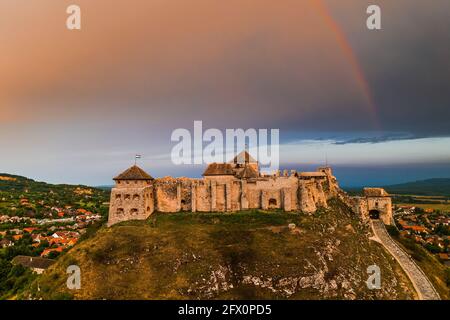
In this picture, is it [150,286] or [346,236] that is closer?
[150,286]

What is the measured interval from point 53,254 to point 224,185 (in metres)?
43.2

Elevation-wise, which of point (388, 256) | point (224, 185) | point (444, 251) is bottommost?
point (444, 251)

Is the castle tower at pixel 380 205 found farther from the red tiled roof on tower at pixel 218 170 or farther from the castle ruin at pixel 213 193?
the red tiled roof on tower at pixel 218 170

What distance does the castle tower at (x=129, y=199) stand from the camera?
42938mm

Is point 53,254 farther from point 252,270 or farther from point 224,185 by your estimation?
point 252,270

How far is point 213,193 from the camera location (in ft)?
150

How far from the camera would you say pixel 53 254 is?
6531cm

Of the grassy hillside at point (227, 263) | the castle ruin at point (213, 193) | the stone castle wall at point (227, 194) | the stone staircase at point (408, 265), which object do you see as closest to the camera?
the grassy hillside at point (227, 263)

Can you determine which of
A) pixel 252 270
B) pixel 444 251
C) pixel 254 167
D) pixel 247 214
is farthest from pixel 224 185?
pixel 444 251

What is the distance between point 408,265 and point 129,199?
1476 inches

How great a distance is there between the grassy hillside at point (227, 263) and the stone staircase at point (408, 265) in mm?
1444

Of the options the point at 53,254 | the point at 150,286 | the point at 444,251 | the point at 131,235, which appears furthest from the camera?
the point at 444,251

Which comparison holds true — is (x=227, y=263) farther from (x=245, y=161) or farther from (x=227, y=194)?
(x=245, y=161)

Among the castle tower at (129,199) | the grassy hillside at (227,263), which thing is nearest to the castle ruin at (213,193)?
the castle tower at (129,199)
